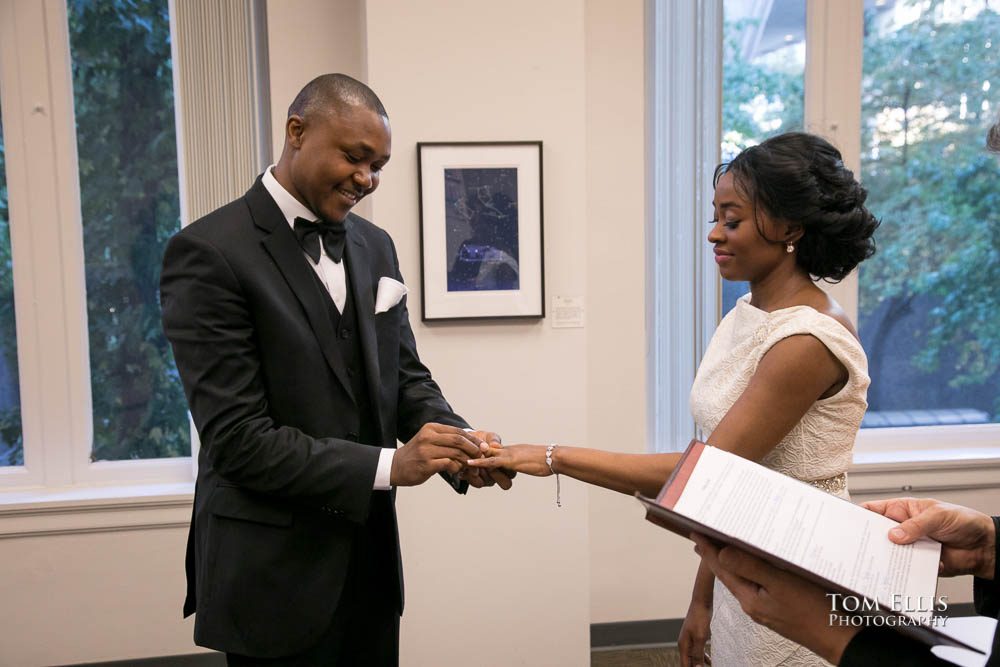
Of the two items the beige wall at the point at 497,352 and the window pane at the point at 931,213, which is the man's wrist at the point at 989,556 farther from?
the window pane at the point at 931,213

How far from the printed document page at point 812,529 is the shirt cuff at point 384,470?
753mm

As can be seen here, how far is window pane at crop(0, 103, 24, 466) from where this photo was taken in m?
3.24

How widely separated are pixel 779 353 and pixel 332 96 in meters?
1.10

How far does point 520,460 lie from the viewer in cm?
203

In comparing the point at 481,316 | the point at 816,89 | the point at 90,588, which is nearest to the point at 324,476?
the point at 481,316

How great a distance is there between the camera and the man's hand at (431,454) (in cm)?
171

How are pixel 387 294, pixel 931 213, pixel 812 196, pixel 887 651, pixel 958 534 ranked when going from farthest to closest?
pixel 931 213
pixel 387 294
pixel 812 196
pixel 958 534
pixel 887 651

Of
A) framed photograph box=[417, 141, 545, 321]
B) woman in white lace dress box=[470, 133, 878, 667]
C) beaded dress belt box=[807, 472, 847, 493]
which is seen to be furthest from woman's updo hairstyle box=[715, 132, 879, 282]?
framed photograph box=[417, 141, 545, 321]

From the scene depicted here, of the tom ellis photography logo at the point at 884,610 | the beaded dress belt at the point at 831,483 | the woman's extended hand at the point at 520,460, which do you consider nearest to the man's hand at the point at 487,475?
the woman's extended hand at the point at 520,460

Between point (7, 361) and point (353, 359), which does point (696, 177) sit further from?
point (7, 361)

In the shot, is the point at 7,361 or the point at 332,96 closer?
the point at 332,96

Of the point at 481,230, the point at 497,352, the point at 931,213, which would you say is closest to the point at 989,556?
the point at 497,352

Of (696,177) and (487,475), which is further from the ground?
(696,177)

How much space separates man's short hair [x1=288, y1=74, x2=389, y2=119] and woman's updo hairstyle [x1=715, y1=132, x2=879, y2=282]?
2.84 ft
